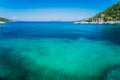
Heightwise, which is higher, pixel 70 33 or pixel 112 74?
pixel 70 33

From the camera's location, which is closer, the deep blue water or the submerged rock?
→ the submerged rock

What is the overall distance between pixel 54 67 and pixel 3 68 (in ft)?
14.3

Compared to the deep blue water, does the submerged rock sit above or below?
below

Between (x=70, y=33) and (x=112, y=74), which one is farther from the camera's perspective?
(x=70, y=33)

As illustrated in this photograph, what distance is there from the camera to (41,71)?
12211mm

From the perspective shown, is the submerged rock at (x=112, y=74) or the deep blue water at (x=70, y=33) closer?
the submerged rock at (x=112, y=74)

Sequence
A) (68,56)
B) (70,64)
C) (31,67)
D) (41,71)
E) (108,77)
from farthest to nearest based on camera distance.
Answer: (68,56) < (70,64) < (31,67) < (41,71) < (108,77)

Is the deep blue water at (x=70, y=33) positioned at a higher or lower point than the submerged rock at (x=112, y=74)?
higher

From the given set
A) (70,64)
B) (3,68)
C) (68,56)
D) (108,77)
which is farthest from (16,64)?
(108,77)

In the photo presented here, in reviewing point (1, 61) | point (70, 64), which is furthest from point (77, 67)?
point (1, 61)

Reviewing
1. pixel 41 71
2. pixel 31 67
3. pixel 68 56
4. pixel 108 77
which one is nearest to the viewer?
pixel 108 77

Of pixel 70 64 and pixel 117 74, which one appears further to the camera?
pixel 70 64

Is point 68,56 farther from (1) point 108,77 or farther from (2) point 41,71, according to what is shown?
(1) point 108,77

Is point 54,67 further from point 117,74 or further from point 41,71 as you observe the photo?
point 117,74
